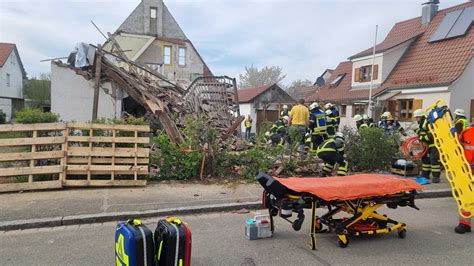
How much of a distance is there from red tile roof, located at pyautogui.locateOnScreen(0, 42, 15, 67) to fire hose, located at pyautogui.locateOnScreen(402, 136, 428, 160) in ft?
128

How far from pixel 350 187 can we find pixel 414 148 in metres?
5.64

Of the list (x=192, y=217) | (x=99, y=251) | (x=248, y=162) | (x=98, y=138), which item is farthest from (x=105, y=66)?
(x=99, y=251)

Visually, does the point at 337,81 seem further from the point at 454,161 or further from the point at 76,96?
the point at 454,161

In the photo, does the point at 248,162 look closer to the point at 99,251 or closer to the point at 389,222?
the point at 389,222

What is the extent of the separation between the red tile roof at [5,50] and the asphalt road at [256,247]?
37.9m

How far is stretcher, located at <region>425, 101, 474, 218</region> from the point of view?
16.9ft

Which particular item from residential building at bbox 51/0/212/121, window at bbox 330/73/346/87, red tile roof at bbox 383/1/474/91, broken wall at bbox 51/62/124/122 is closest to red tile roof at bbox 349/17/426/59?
red tile roof at bbox 383/1/474/91

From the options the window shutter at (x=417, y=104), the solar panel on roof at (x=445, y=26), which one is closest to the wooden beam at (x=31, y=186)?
the window shutter at (x=417, y=104)

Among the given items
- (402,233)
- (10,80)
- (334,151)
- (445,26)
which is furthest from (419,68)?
(10,80)

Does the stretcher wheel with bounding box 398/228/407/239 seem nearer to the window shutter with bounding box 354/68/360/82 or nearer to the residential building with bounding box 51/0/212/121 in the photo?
the window shutter with bounding box 354/68/360/82

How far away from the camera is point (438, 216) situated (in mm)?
6266

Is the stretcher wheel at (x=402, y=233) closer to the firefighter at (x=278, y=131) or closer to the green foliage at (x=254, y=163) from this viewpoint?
the green foliage at (x=254, y=163)

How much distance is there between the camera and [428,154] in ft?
28.9

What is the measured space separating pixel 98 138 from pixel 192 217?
299cm
